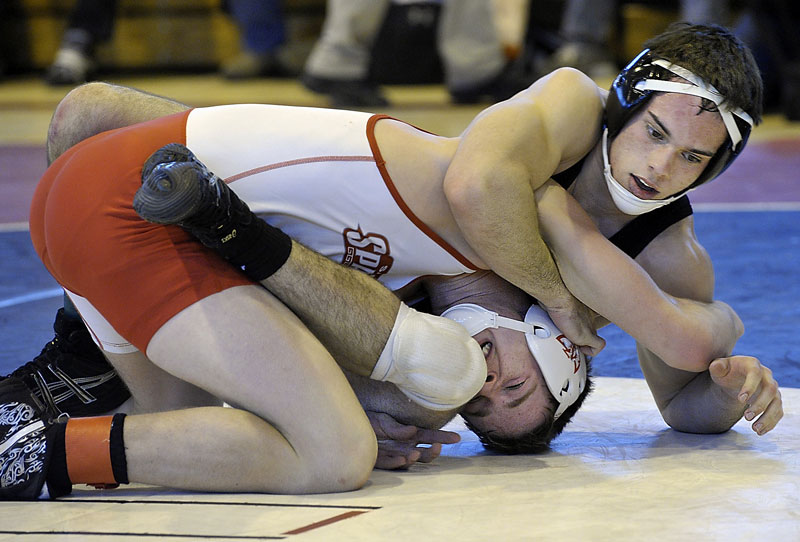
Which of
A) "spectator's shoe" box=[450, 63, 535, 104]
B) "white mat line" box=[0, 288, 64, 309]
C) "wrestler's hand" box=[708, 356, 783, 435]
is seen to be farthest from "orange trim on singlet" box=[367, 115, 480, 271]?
"spectator's shoe" box=[450, 63, 535, 104]

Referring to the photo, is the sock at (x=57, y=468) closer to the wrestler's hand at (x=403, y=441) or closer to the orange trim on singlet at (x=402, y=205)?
the wrestler's hand at (x=403, y=441)

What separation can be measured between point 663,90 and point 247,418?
106cm

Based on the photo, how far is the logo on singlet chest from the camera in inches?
92.6

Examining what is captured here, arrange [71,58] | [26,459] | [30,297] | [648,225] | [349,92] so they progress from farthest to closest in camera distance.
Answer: [71,58], [349,92], [30,297], [648,225], [26,459]

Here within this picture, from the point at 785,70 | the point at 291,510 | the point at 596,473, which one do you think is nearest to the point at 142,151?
the point at 291,510

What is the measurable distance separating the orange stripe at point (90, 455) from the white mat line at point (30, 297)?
155 centimetres


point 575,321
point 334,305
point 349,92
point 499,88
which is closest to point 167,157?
point 334,305

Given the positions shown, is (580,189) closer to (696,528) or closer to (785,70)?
(696,528)

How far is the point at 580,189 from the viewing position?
98.5 inches

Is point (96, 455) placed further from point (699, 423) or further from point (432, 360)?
point (699, 423)

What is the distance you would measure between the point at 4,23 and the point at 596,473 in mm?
8210

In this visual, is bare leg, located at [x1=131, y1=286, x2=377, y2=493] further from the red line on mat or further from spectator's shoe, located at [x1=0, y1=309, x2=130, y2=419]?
spectator's shoe, located at [x1=0, y1=309, x2=130, y2=419]

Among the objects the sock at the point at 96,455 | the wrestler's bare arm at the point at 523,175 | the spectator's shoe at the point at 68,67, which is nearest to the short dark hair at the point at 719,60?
the wrestler's bare arm at the point at 523,175

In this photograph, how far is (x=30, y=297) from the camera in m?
3.60
